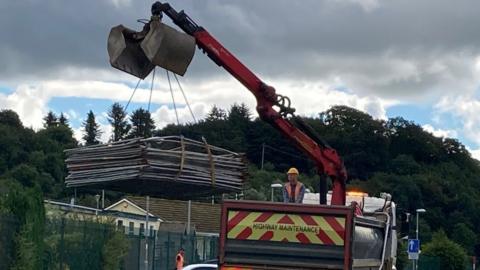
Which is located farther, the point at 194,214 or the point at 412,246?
the point at 194,214

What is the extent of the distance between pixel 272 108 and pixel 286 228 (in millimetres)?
5184

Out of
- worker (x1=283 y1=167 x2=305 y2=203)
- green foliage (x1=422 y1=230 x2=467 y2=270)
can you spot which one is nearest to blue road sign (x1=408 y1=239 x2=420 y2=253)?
green foliage (x1=422 y1=230 x2=467 y2=270)

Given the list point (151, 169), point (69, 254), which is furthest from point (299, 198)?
point (69, 254)

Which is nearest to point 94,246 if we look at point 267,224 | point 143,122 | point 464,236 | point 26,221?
point 26,221

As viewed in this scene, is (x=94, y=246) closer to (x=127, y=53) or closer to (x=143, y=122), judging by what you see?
(x=127, y=53)

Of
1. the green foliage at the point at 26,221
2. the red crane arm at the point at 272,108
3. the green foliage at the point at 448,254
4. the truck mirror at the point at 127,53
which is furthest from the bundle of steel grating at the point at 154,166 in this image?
the green foliage at the point at 448,254

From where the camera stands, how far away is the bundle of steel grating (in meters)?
15.1

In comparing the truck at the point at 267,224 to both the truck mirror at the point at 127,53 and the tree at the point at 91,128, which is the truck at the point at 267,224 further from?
the tree at the point at 91,128

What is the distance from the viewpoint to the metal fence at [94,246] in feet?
67.8

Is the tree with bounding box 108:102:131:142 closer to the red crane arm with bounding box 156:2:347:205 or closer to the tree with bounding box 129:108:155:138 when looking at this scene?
the tree with bounding box 129:108:155:138

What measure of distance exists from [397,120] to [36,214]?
4106 inches

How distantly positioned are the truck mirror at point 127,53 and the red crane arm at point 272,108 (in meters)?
2.03

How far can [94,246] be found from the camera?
26.0 m

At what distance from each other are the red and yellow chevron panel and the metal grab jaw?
8.43 feet
